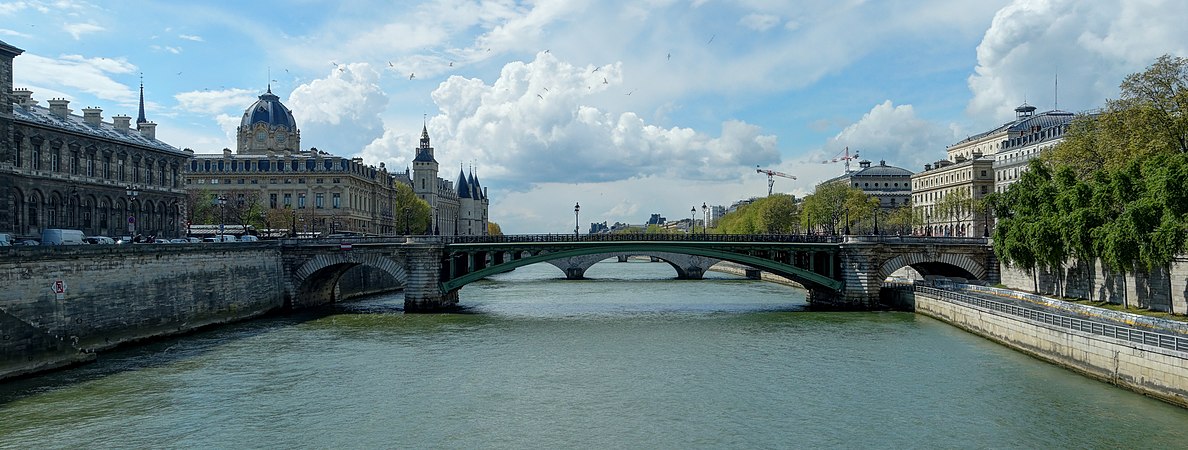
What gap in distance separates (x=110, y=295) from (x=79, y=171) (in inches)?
817

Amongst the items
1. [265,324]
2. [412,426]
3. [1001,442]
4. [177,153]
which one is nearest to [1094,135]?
[1001,442]

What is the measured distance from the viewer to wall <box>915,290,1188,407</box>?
27.9 metres

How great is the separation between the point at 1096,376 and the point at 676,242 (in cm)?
3329

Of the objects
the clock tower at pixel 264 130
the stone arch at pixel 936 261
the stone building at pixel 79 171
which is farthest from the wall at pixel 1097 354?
the clock tower at pixel 264 130

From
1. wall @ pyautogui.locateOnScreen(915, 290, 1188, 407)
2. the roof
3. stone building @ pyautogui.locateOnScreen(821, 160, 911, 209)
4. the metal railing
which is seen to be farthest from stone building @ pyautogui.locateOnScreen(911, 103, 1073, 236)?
the roof

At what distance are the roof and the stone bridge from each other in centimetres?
1353

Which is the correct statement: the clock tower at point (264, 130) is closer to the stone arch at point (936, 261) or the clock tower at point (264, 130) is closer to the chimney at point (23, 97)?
the chimney at point (23, 97)

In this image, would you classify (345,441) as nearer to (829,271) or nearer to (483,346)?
(483,346)

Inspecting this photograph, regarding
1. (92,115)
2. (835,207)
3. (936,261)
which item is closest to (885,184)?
(835,207)

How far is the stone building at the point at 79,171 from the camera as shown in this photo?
168 ft

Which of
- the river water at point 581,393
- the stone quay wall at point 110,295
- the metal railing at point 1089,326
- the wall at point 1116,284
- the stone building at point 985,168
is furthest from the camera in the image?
the stone building at point 985,168

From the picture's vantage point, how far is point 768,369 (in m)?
37.6

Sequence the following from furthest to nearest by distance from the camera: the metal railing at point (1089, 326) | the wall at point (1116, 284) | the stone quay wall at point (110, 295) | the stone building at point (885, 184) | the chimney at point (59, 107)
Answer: the stone building at point (885, 184)
the chimney at point (59, 107)
the wall at point (1116, 284)
the stone quay wall at point (110, 295)
the metal railing at point (1089, 326)

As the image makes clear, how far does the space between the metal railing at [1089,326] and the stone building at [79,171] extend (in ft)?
152
